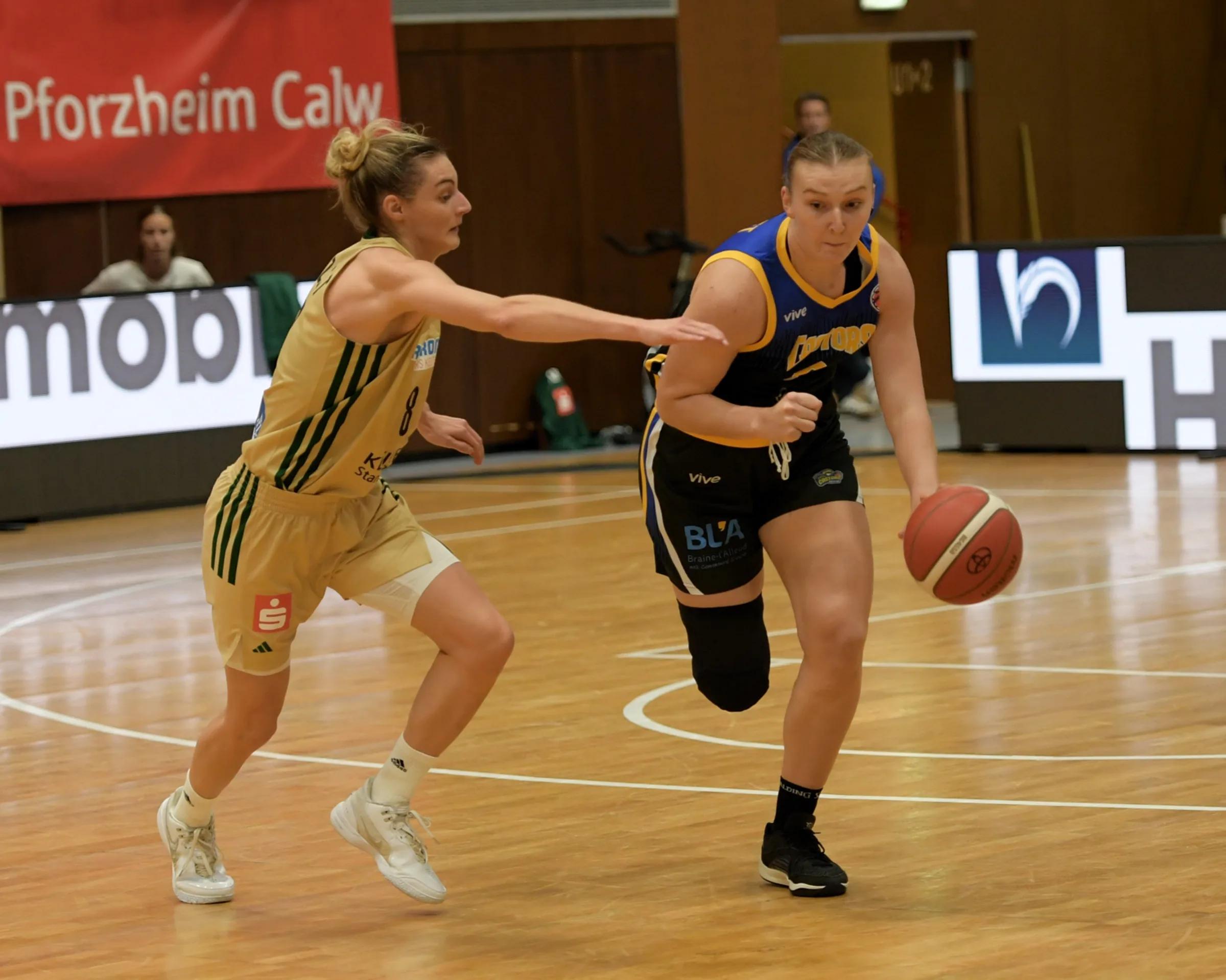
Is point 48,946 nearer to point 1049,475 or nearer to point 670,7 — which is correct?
point 1049,475

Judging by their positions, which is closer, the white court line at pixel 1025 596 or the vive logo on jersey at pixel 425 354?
the vive logo on jersey at pixel 425 354

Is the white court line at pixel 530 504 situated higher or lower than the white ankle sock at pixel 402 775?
lower

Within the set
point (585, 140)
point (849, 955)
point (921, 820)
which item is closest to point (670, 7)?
point (585, 140)

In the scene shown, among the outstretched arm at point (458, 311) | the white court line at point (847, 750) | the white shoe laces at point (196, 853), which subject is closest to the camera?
the outstretched arm at point (458, 311)

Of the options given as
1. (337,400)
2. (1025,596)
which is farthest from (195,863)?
(1025,596)

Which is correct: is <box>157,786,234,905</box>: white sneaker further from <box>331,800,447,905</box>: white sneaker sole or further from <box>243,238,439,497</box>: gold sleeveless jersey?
<box>243,238,439,497</box>: gold sleeveless jersey

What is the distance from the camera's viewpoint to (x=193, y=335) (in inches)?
504

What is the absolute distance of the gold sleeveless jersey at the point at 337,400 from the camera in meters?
4.53

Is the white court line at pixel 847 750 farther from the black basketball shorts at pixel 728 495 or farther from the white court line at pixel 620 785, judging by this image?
the black basketball shorts at pixel 728 495

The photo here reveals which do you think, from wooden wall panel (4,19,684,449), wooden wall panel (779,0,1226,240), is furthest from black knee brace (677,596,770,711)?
wooden wall panel (779,0,1226,240)

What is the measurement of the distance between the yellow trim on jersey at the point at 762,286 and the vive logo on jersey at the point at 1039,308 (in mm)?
8562

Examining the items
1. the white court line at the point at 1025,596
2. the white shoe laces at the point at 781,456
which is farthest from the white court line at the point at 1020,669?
the white shoe laces at the point at 781,456

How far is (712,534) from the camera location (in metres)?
4.78

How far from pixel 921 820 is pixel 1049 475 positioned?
7267 millimetres
